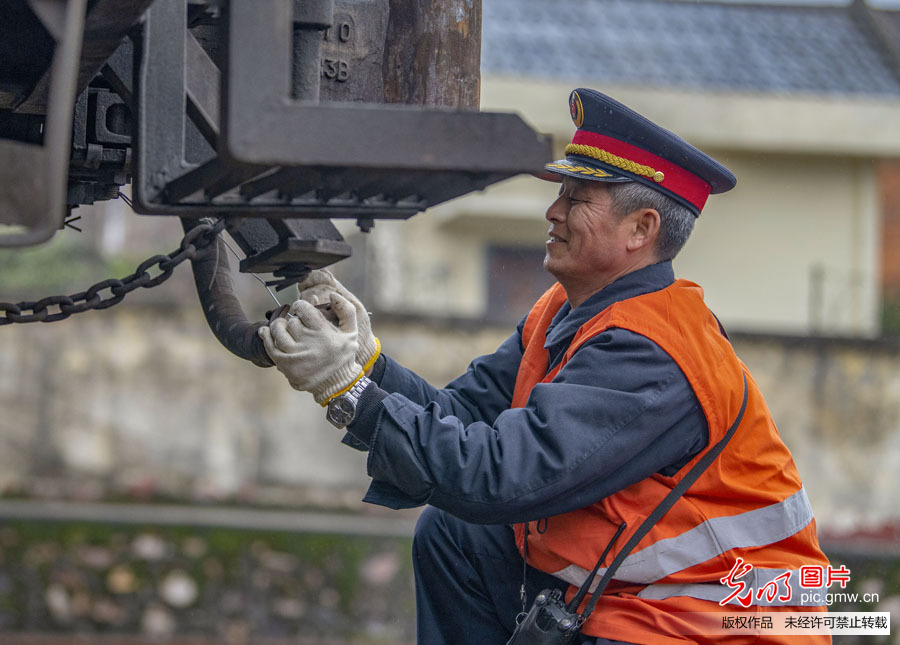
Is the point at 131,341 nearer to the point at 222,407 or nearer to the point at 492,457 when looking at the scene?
the point at 222,407

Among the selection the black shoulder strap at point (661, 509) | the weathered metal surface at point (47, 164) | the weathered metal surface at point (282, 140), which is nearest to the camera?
the weathered metal surface at point (47, 164)

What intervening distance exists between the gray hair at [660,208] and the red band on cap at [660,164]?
0.03m

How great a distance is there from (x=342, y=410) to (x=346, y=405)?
0.5 inches

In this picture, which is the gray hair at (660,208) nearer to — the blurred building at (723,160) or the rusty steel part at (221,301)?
the rusty steel part at (221,301)

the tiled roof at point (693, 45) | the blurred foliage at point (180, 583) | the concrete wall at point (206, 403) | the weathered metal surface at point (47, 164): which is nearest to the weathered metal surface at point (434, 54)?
the weathered metal surface at point (47, 164)

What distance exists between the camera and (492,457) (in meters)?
2.23

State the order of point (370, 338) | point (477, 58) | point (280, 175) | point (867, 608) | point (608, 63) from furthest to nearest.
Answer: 1. point (608, 63)
2. point (867, 608)
3. point (370, 338)
4. point (477, 58)
5. point (280, 175)

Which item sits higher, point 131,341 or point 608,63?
point 608,63

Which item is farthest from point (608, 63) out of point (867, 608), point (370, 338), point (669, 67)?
point (370, 338)

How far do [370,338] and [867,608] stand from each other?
14.9 ft

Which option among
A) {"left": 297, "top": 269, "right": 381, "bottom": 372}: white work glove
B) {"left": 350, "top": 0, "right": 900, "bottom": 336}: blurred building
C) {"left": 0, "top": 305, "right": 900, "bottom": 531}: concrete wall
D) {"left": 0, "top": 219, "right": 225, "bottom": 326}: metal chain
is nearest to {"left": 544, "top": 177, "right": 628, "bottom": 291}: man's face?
{"left": 297, "top": 269, "right": 381, "bottom": 372}: white work glove

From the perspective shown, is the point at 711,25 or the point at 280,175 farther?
the point at 711,25

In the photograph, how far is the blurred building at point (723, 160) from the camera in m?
11.6

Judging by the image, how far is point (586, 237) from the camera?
2619 mm
